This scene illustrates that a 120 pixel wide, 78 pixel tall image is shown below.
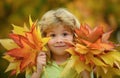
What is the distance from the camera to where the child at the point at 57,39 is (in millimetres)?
4340

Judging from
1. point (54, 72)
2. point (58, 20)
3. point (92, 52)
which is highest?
point (58, 20)

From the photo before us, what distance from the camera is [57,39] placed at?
171 inches

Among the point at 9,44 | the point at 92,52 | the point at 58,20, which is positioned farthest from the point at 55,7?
the point at 92,52

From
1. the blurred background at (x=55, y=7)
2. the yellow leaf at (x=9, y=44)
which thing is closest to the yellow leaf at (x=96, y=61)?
the yellow leaf at (x=9, y=44)

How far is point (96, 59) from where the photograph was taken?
4125 mm

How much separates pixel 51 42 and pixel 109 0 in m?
1.78

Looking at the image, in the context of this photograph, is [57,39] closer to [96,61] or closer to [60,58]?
[60,58]

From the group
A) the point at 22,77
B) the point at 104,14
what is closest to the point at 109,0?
the point at 104,14

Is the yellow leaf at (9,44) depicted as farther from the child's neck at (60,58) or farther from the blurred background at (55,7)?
the blurred background at (55,7)

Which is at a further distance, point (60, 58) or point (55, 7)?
point (55, 7)

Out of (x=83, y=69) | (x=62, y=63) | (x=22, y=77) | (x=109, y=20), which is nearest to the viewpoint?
(x=83, y=69)

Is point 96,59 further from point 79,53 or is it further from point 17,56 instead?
point 17,56

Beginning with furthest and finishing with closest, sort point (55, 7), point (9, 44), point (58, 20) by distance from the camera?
1. point (55, 7)
2. point (58, 20)
3. point (9, 44)

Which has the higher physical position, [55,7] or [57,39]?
[55,7]
